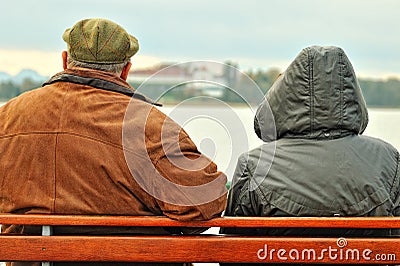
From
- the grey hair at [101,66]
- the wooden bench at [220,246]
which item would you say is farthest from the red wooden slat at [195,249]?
the grey hair at [101,66]

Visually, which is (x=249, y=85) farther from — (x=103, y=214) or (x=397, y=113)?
(x=397, y=113)

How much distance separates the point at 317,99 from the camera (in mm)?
3760

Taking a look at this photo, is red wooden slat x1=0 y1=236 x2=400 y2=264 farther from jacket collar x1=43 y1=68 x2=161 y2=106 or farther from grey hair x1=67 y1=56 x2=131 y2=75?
grey hair x1=67 y1=56 x2=131 y2=75

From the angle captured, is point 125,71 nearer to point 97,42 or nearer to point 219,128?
point 97,42

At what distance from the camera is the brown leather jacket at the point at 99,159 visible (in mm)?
3549

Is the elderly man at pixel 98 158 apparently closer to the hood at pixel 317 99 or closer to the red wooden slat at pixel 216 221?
the red wooden slat at pixel 216 221

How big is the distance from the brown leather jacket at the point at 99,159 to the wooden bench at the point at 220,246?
0.37 ft

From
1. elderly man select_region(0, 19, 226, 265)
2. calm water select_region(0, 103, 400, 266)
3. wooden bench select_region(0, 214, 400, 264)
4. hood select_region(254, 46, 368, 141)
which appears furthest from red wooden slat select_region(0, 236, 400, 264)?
hood select_region(254, 46, 368, 141)

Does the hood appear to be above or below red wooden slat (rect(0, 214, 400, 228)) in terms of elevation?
above

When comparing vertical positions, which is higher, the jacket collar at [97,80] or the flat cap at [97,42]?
the flat cap at [97,42]

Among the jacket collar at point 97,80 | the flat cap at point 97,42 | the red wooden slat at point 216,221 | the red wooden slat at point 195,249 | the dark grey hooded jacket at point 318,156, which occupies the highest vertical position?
the flat cap at point 97,42

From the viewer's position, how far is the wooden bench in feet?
11.7

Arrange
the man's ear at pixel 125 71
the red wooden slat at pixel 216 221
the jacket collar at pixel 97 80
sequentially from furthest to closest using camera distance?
the man's ear at pixel 125 71, the jacket collar at pixel 97 80, the red wooden slat at pixel 216 221

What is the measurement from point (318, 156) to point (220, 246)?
2.01 ft
